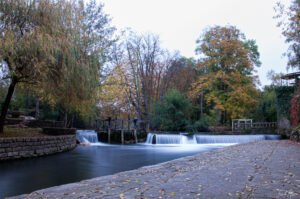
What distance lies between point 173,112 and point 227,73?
654 centimetres

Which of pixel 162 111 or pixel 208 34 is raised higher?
pixel 208 34

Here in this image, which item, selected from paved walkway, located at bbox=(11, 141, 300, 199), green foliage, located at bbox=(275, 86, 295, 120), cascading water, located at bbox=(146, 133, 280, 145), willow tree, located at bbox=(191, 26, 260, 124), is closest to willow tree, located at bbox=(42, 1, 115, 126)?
paved walkway, located at bbox=(11, 141, 300, 199)

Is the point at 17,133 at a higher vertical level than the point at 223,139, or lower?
higher

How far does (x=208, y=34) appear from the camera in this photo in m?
29.9

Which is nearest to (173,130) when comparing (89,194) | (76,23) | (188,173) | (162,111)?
(162,111)

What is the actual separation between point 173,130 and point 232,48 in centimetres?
920

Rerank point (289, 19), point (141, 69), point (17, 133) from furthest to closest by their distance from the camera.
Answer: point (141, 69) < point (289, 19) < point (17, 133)

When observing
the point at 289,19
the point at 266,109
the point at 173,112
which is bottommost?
the point at 173,112

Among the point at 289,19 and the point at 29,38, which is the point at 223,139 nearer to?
the point at 289,19

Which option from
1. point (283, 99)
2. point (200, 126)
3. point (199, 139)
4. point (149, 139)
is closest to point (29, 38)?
point (149, 139)

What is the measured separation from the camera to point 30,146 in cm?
1333

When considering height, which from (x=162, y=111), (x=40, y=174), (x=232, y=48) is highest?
(x=232, y=48)

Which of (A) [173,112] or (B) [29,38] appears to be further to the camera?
(A) [173,112]

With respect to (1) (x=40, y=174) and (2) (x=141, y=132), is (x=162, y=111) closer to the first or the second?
(2) (x=141, y=132)
